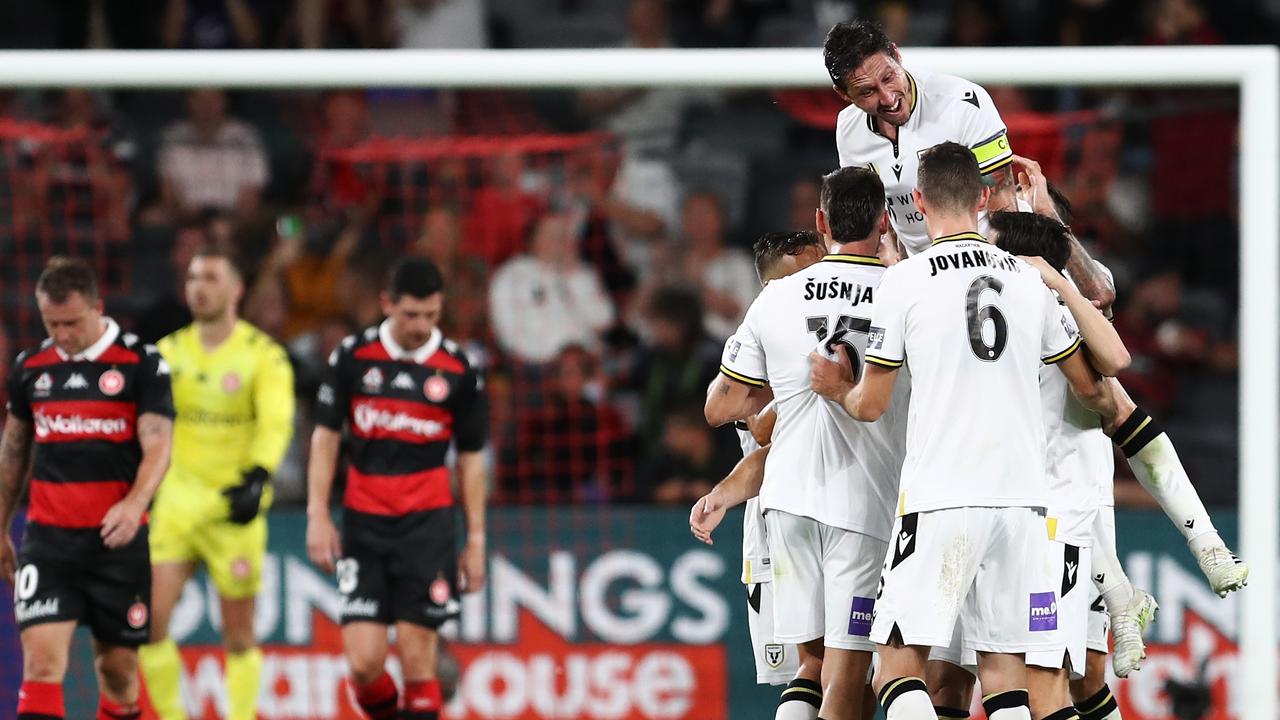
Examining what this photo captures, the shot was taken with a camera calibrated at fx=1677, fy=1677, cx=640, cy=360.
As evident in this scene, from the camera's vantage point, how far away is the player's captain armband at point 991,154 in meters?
5.88

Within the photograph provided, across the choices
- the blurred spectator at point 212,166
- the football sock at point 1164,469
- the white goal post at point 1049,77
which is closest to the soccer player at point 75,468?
the white goal post at point 1049,77

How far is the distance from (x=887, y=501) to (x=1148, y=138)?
565cm

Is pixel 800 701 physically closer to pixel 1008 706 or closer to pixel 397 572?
pixel 1008 706

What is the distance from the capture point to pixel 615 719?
30.0 feet

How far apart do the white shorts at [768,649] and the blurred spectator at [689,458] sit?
300cm

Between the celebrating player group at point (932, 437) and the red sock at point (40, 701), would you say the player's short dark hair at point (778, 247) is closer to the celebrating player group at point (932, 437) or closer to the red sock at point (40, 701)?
the celebrating player group at point (932, 437)

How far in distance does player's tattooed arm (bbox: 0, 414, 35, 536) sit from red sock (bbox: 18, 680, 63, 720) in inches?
27.9

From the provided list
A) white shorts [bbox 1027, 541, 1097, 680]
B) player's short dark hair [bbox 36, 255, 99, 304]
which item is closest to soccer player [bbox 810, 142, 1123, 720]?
white shorts [bbox 1027, 541, 1097, 680]

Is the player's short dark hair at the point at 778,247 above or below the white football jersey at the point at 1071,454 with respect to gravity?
above

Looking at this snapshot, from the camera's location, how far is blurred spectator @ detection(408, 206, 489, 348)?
10172mm

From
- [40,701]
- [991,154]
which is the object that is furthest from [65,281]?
[991,154]

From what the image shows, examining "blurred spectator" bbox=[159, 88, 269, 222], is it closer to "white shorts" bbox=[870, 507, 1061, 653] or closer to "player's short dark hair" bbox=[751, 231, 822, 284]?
"player's short dark hair" bbox=[751, 231, 822, 284]

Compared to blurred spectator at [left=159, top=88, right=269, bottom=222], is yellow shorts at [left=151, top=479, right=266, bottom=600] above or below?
below

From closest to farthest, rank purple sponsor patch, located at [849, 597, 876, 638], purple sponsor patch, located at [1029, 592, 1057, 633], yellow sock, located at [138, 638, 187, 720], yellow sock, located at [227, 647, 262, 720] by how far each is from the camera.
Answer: purple sponsor patch, located at [1029, 592, 1057, 633], purple sponsor patch, located at [849, 597, 876, 638], yellow sock, located at [138, 638, 187, 720], yellow sock, located at [227, 647, 262, 720]
